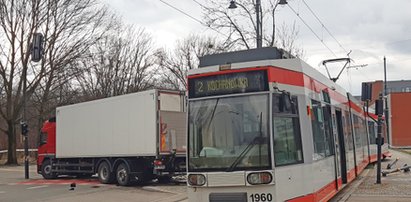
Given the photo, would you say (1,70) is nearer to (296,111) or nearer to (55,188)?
(55,188)

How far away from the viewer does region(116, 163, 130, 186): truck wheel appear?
20.2 meters

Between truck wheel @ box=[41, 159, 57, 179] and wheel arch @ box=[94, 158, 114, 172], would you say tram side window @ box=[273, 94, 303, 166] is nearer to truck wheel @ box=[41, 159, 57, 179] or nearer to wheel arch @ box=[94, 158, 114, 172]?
wheel arch @ box=[94, 158, 114, 172]

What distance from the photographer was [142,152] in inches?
776

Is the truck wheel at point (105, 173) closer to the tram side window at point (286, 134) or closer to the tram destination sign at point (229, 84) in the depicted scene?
the tram destination sign at point (229, 84)

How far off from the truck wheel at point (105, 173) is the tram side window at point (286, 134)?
13.1 metres

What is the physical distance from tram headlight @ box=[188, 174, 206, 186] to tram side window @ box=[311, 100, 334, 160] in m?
2.36

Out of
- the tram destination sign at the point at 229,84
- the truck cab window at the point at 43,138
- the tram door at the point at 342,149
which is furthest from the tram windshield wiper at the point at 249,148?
the truck cab window at the point at 43,138

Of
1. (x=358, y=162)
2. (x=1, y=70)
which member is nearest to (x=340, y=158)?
(x=358, y=162)

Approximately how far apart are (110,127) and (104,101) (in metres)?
1.22

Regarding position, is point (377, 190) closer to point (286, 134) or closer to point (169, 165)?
point (286, 134)

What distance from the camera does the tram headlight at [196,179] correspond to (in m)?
9.19

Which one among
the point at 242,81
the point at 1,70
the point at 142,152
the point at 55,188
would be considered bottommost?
the point at 55,188

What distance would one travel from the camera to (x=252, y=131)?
900 cm

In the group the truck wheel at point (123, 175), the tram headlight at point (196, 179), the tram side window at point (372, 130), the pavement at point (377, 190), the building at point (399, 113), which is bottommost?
the pavement at point (377, 190)
